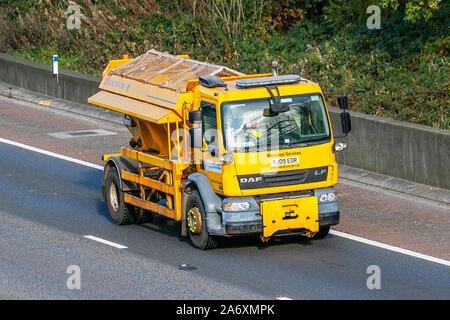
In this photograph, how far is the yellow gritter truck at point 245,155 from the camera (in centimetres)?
1488

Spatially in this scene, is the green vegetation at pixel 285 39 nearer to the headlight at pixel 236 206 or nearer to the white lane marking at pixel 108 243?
the headlight at pixel 236 206

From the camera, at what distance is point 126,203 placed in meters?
17.3

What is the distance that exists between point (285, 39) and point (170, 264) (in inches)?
499

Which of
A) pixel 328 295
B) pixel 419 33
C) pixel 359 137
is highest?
pixel 419 33

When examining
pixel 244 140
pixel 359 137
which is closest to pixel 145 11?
pixel 359 137

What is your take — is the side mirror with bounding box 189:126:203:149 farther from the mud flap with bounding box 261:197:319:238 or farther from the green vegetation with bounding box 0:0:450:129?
the green vegetation with bounding box 0:0:450:129

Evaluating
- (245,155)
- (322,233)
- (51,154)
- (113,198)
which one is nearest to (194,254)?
(245,155)

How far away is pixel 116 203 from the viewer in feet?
57.8

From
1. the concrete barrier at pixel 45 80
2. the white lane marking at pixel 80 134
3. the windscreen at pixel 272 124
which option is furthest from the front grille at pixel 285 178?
the concrete barrier at pixel 45 80

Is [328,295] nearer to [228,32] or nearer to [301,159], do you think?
[301,159]

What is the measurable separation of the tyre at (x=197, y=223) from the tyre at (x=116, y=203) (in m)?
1.95

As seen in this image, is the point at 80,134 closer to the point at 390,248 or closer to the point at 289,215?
the point at 289,215

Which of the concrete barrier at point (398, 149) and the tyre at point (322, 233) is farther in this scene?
the concrete barrier at point (398, 149)

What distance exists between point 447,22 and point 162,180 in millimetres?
9701
